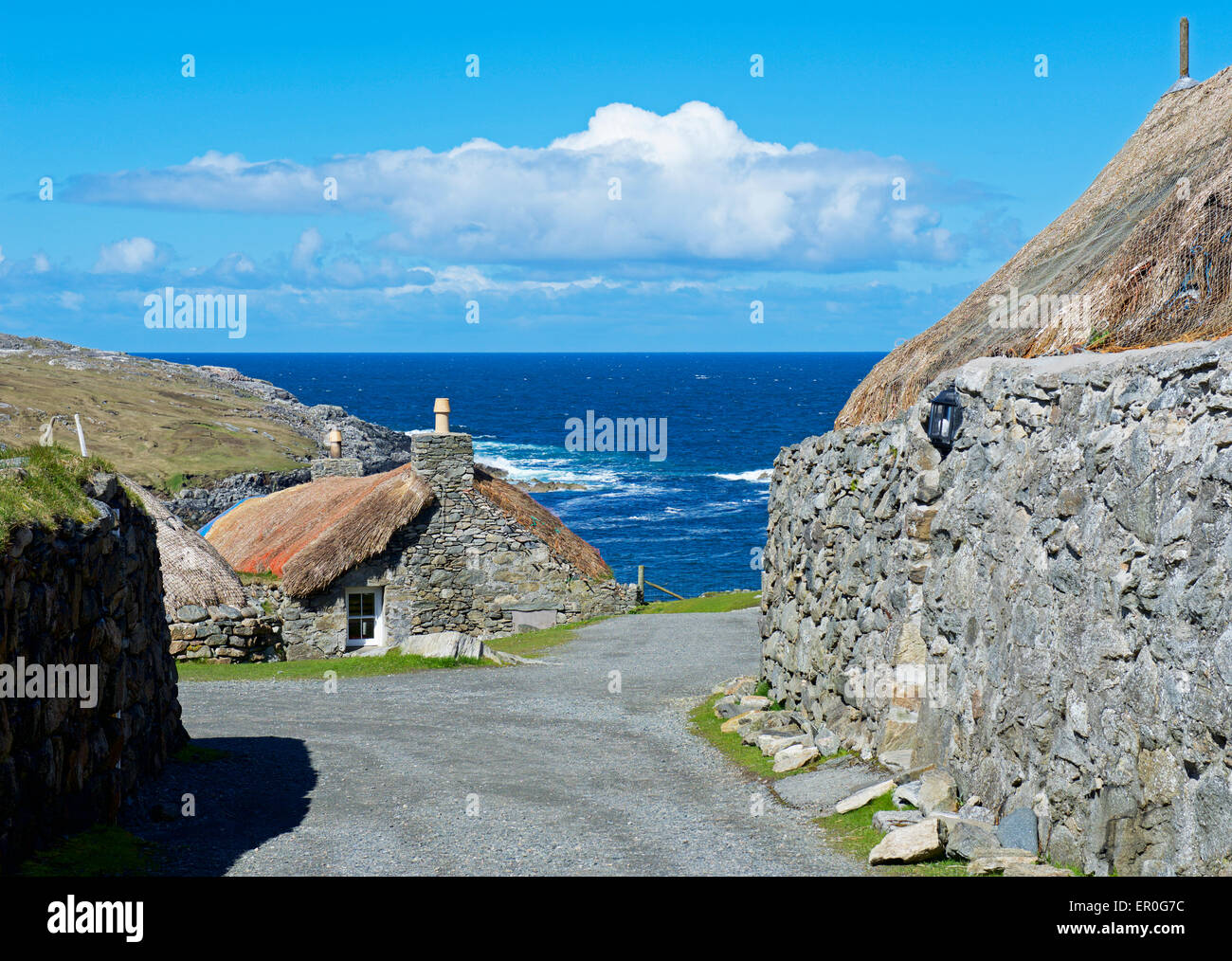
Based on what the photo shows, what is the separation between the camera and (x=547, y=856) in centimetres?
1041

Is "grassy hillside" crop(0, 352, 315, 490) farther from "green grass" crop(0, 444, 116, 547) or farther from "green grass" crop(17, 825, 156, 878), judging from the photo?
"green grass" crop(17, 825, 156, 878)

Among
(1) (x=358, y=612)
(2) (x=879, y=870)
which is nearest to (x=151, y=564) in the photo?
(2) (x=879, y=870)

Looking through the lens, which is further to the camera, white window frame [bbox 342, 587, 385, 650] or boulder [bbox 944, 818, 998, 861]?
white window frame [bbox 342, 587, 385, 650]

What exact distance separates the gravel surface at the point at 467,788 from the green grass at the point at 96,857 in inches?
12.9

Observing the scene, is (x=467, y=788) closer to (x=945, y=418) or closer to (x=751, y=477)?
(x=945, y=418)

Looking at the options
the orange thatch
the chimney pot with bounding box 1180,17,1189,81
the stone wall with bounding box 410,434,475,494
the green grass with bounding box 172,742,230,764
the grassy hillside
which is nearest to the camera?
the green grass with bounding box 172,742,230,764

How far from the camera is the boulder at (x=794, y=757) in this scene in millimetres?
13664

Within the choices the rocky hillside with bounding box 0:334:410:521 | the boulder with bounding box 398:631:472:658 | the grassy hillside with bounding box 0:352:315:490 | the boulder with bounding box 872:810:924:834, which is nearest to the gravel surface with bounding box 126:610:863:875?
the boulder with bounding box 872:810:924:834

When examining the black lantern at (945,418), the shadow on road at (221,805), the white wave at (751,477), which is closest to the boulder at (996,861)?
the black lantern at (945,418)

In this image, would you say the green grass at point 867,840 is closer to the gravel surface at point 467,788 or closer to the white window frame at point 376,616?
the gravel surface at point 467,788

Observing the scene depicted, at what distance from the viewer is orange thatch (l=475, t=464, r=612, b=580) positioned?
29.7 m

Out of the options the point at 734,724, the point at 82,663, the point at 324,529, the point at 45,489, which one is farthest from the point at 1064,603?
the point at 324,529

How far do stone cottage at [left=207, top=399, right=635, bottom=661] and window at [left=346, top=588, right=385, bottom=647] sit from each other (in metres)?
0.03

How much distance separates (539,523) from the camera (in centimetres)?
3023
